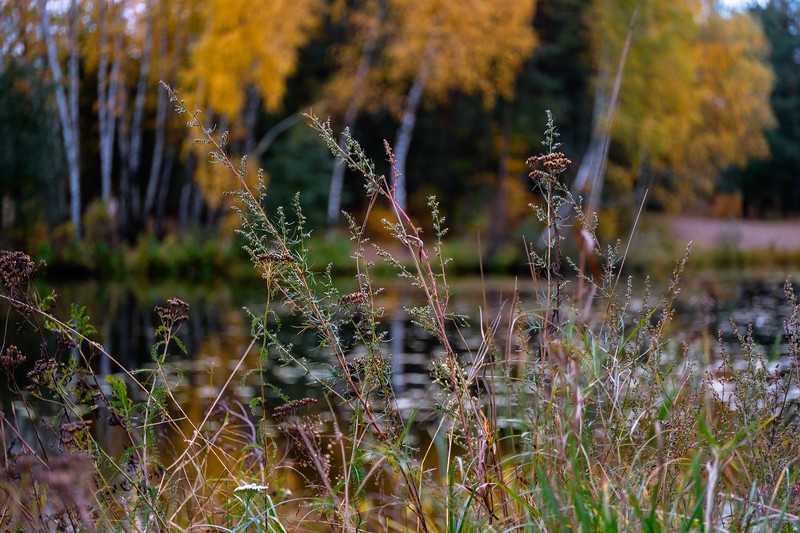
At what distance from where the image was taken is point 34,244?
1727cm

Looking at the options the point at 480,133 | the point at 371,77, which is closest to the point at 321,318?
the point at 371,77

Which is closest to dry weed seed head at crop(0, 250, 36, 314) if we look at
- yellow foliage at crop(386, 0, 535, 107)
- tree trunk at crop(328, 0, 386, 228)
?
yellow foliage at crop(386, 0, 535, 107)

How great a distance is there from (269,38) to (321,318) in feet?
68.4

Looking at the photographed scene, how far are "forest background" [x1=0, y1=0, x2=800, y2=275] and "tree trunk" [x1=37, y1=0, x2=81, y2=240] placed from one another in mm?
58

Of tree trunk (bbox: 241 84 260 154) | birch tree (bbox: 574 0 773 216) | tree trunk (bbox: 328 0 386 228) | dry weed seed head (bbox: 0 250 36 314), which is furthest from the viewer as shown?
birch tree (bbox: 574 0 773 216)

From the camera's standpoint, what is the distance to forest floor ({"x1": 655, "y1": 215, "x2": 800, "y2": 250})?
26.8 metres

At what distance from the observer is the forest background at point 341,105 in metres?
19.1

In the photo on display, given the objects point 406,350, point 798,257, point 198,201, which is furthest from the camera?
point 798,257

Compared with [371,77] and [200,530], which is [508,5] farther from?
[200,530]

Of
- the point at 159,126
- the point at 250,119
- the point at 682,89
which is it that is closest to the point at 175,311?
the point at 159,126

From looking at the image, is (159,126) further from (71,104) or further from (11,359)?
(11,359)

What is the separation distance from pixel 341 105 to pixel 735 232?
454 inches

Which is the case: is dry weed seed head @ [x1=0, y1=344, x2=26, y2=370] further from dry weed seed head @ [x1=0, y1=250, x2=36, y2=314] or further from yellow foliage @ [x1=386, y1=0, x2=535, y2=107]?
yellow foliage @ [x1=386, y1=0, x2=535, y2=107]

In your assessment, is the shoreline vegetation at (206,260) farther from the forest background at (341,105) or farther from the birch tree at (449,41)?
the birch tree at (449,41)
